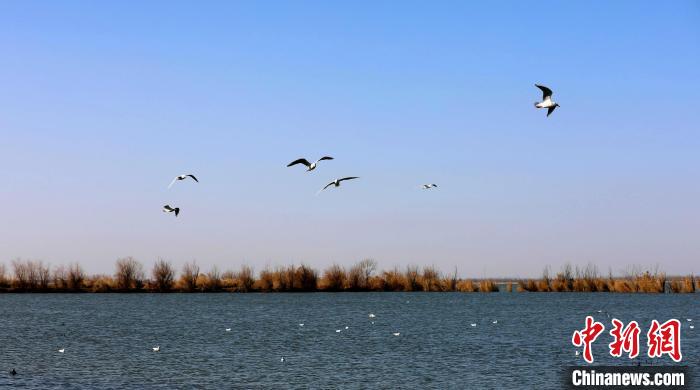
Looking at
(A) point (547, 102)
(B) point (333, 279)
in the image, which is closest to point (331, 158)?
(A) point (547, 102)

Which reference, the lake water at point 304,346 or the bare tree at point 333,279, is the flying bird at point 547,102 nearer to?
the lake water at point 304,346

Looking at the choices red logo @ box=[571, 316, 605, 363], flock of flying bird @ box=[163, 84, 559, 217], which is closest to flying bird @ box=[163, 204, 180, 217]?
flock of flying bird @ box=[163, 84, 559, 217]

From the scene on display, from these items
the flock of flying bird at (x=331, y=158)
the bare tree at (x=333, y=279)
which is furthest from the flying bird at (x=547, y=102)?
the bare tree at (x=333, y=279)

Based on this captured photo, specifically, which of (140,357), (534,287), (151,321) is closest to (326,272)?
(534,287)

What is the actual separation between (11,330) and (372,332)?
23952 millimetres

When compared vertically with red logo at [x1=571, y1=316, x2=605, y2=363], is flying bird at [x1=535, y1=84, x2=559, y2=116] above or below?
above

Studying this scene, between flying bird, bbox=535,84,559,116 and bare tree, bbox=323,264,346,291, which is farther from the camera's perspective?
bare tree, bbox=323,264,346,291

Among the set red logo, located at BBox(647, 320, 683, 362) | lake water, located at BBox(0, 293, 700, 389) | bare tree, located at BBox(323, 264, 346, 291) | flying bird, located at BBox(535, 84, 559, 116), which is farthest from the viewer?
bare tree, located at BBox(323, 264, 346, 291)

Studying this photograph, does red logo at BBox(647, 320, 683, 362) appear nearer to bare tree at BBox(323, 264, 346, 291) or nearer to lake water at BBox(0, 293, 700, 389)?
lake water at BBox(0, 293, 700, 389)

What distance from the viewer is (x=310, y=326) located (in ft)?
204

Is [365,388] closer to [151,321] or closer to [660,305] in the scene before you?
[151,321]

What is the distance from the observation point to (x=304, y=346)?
48312 millimetres

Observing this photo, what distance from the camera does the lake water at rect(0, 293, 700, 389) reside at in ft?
119

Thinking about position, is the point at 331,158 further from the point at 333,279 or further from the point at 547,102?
the point at 333,279
